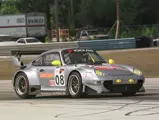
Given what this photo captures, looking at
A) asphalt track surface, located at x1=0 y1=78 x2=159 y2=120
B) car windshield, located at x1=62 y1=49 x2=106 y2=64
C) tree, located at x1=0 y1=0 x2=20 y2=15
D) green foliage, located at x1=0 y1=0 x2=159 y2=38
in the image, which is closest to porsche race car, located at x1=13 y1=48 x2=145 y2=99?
car windshield, located at x1=62 y1=49 x2=106 y2=64

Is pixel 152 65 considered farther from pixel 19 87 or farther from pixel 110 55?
pixel 19 87

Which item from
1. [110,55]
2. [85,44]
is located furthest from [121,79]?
[85,44]

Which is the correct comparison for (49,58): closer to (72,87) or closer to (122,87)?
(72,87)

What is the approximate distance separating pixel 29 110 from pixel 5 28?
4676cm

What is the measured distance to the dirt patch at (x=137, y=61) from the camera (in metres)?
23.2

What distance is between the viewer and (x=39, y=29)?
56469 millimetres

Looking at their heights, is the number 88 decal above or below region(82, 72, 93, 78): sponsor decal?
below

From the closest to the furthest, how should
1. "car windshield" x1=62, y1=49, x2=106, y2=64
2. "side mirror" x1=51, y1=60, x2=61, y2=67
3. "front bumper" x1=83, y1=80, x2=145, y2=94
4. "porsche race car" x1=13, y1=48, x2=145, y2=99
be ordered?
"front bumper" x1=83, y1=80, x2=145, y2=94
"porsche race car" x1=13, y1=48, x2=145, y2=99
"side mirror" x1=51, y1=60, x2=61, y2=67
"car windshield" x1=62, y1=49, x2=106, y2=64

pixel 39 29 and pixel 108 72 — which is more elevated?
pixel 39 29

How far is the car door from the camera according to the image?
524 inches

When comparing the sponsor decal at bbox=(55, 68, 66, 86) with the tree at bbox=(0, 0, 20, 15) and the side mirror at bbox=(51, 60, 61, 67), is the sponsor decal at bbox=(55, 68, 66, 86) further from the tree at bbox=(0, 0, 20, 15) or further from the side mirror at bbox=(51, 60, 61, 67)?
the tree at bbox=(0, 0, 20, 15)

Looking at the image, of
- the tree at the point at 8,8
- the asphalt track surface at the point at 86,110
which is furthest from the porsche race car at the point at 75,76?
the tree at the point at 8,8

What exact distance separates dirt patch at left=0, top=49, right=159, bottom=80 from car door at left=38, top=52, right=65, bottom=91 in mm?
9019

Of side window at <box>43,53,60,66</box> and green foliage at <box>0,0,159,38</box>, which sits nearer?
side window at <box>43,53,60,66</box>
